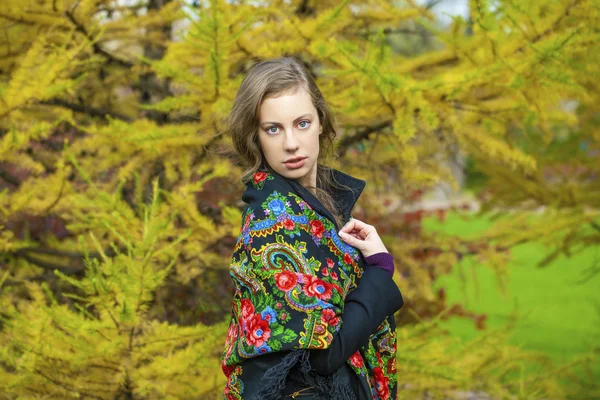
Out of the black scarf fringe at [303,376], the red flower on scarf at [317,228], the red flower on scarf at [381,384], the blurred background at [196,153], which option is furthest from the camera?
the blurred background at [196,153]

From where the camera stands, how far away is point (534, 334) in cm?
743

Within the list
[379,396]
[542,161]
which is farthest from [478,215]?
[379,396]

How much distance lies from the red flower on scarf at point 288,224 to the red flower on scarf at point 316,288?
116 millimetres

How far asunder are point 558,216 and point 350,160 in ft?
4.96

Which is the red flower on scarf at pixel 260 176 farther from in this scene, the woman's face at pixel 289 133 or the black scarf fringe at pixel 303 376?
the black scarf fringe at pixel 303 376

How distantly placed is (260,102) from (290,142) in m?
0.12

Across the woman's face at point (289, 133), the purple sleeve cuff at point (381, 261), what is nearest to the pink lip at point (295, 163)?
the woman's face at point (289, 133)

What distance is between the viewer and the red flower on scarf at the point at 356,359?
153 cm

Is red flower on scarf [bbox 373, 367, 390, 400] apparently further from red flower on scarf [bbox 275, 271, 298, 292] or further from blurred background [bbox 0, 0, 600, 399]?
blurred background [bbox 0, 0, 600, 399]

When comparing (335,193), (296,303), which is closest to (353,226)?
(335,193)

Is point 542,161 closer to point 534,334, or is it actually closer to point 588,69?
point 588,69

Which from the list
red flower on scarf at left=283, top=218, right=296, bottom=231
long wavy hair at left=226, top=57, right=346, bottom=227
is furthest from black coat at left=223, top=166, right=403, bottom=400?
long wavy hair at left=226, top=57, right=346, bottom=227

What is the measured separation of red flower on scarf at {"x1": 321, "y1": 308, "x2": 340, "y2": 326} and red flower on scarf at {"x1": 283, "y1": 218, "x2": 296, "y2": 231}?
196mm

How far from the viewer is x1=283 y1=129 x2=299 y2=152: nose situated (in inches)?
60.9
